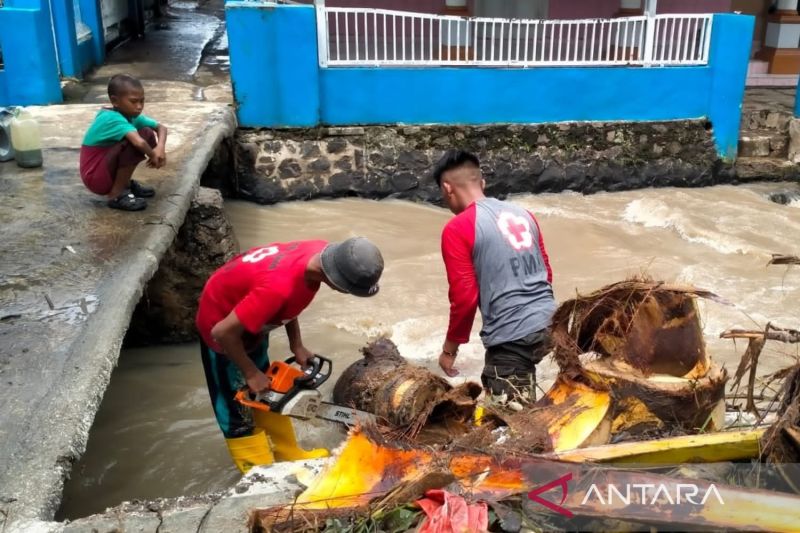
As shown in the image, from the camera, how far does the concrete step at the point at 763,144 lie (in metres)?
9.77

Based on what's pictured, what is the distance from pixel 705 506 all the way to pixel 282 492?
3.88 feet

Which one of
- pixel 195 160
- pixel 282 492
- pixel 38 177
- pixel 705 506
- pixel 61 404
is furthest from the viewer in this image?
pixel 195 160

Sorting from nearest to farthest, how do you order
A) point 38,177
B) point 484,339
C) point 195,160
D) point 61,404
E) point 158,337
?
point 61,404 < point 484,339 < point 158,337 < point 38,177 < point 195,160

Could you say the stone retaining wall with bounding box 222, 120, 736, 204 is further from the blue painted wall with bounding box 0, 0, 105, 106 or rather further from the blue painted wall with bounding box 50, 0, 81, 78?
the blue painted wall with bounding box 50, 0, 81, 78

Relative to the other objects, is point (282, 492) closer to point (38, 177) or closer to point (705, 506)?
point (705, 506)

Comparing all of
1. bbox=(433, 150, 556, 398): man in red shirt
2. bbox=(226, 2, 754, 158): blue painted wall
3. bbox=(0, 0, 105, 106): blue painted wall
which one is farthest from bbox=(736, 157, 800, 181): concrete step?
bbox=(0, 0, 105, 106): blue painted wall

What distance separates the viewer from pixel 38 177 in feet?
19.5

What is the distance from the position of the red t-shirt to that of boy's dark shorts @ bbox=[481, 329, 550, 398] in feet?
3.21

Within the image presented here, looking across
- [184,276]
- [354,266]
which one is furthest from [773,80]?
[354,266]

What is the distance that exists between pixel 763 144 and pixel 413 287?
19.8 feet

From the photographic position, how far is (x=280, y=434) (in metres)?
3.72

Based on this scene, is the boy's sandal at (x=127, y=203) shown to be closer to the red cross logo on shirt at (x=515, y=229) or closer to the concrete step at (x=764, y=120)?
the red cross logo on shirt at (x=515, y=229)

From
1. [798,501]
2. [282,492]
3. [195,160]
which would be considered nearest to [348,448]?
[282,492]

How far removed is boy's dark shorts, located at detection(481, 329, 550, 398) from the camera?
3453mm
